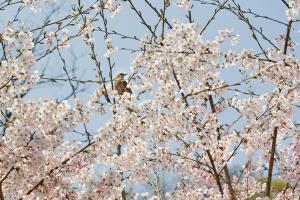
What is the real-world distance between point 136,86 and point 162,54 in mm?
814

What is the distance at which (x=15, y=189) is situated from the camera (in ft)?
15.4

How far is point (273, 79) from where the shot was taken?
5621 mm

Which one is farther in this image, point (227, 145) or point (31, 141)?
point (227, 145)

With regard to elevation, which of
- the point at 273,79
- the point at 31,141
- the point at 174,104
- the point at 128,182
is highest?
the point at 273,79

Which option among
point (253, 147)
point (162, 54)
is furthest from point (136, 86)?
point (253, 147)

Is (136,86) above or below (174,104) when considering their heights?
above

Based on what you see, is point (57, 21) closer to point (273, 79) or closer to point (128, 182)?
point (128, 182)

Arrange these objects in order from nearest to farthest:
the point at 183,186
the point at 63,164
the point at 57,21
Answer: the point at 63,164
the point at 57,21
the point at 183,186

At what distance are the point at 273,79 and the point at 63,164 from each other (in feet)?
9.28

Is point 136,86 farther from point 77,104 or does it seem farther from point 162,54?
point 77,104

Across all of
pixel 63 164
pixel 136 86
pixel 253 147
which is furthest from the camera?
pixel 136 86

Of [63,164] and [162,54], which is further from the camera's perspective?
[162,54]

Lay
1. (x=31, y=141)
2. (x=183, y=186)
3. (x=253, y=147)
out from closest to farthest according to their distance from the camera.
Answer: (x=31, y=141) < (x=253, y=147) < (x=183, y=186)

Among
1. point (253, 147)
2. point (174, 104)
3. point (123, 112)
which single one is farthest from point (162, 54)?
point (253, 147)
